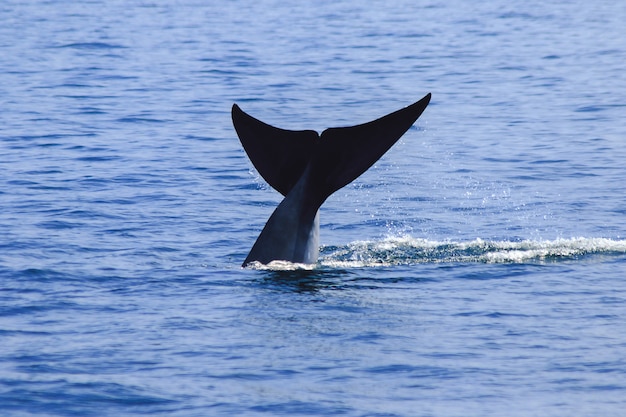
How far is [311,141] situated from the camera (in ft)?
47.2

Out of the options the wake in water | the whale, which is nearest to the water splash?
the wake in water

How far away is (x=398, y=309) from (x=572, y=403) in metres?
3.03

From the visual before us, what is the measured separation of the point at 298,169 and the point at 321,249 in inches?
82.3

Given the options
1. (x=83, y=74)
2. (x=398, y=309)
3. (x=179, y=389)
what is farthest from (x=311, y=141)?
(x=83, y=74)

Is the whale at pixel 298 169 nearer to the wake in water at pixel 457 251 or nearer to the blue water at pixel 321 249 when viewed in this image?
the blue water at pixel 321 249

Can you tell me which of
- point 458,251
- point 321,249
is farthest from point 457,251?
point 321,249

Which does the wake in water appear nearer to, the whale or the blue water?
the blue water

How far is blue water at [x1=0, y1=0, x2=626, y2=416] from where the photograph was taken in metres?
11.5

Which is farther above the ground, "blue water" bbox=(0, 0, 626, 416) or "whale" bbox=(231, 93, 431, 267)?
"whale" bbox=(231, 93, 431, 267)

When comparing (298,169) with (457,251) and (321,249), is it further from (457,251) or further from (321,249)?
(457,251)

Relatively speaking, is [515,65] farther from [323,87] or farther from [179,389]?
[179,389]

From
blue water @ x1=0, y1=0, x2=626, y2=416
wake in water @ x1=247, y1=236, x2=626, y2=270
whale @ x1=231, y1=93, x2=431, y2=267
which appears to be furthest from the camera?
wake in water @ x1=247, y1=236, x2=626, y2=270

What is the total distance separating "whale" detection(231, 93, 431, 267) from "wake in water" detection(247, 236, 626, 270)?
2.58 ft

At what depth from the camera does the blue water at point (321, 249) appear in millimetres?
11523
